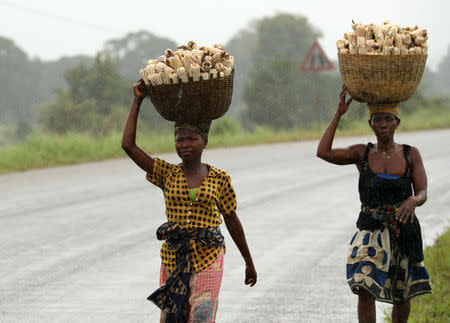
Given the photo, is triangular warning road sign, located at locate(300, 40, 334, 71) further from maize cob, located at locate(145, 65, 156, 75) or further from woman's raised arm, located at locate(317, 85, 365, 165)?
maize cob, located at locate(145, 65, 156, 75)

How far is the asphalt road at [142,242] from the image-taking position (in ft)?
20.1

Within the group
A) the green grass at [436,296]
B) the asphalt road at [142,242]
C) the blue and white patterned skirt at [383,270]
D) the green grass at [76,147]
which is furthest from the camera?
the green grass at [76,147]

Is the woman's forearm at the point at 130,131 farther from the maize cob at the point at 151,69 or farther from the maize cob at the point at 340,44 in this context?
the maize cob at the point at 340,44

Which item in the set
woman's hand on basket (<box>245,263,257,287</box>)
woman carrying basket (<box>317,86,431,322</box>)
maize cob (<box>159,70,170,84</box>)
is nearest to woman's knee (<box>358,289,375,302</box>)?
woman carrying basket (<box>317,86,431,322</box>)

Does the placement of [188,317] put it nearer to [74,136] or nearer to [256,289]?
[256,289]

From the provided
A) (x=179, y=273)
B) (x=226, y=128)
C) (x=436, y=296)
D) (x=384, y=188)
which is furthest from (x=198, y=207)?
(x=226, y=128)

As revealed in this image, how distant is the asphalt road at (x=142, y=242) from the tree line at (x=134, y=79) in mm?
2085

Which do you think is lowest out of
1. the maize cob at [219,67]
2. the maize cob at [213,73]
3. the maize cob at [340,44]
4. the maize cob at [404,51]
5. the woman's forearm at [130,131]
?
the woman's forearm at [130,131]

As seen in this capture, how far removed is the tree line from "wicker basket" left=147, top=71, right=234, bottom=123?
7.55 meters

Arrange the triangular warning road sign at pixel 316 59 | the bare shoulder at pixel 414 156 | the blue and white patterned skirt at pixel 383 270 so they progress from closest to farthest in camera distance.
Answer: the blue and white patterned skirt at pixel 383 270 → the bare shoulder at pixel 414 156 → the triangular warning road sign at pixel 316 59

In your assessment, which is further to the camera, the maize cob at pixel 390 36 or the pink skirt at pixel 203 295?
the maize cob at pixel 390 36

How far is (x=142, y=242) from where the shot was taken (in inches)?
339

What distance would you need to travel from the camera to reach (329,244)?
8453mm

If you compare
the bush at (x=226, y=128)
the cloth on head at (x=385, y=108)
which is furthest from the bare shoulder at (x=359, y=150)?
the bush at (x=226, y=128)
